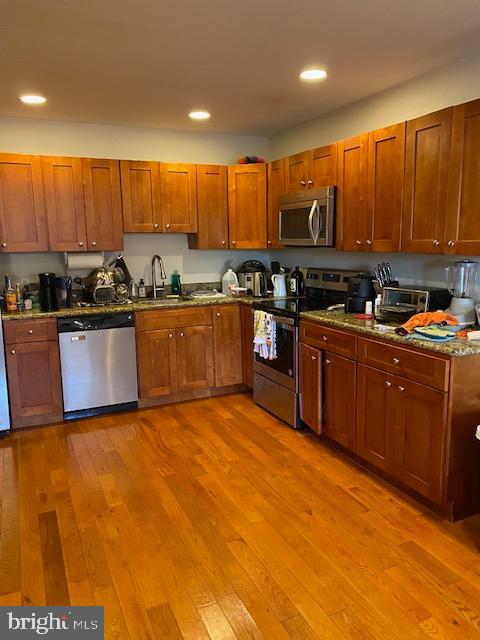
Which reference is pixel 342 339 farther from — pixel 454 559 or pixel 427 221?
pixel 454 559

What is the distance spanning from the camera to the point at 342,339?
10.2 feet

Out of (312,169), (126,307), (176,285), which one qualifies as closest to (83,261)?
(126,307)

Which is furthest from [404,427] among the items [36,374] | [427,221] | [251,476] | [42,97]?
[42,97]

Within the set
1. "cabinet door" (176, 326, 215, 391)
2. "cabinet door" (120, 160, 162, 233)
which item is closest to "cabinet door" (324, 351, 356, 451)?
"cabinet door" (176, 326, 215, 391)

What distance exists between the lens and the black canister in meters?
3.91

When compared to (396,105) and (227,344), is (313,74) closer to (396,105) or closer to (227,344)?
(396,105)

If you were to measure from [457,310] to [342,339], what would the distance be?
70 cm

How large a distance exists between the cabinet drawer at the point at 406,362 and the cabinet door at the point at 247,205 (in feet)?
6.84

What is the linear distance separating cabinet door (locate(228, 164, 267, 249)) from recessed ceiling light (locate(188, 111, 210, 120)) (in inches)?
23.4

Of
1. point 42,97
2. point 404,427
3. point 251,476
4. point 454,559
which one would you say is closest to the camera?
point 454,559

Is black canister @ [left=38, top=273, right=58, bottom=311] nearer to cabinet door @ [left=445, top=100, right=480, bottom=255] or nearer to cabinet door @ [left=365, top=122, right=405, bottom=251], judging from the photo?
cabinet door @ [left=365, top=122, right=405, bottom=251]

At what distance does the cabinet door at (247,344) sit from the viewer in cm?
439

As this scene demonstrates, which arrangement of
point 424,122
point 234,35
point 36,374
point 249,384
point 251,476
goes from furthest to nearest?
1. point 249,384
2. point 36,374
3. point 251,476
4. point 424,122
5. point 234,35

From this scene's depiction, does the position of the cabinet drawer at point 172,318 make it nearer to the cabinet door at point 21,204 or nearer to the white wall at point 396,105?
the cabinet door at point 21,204
